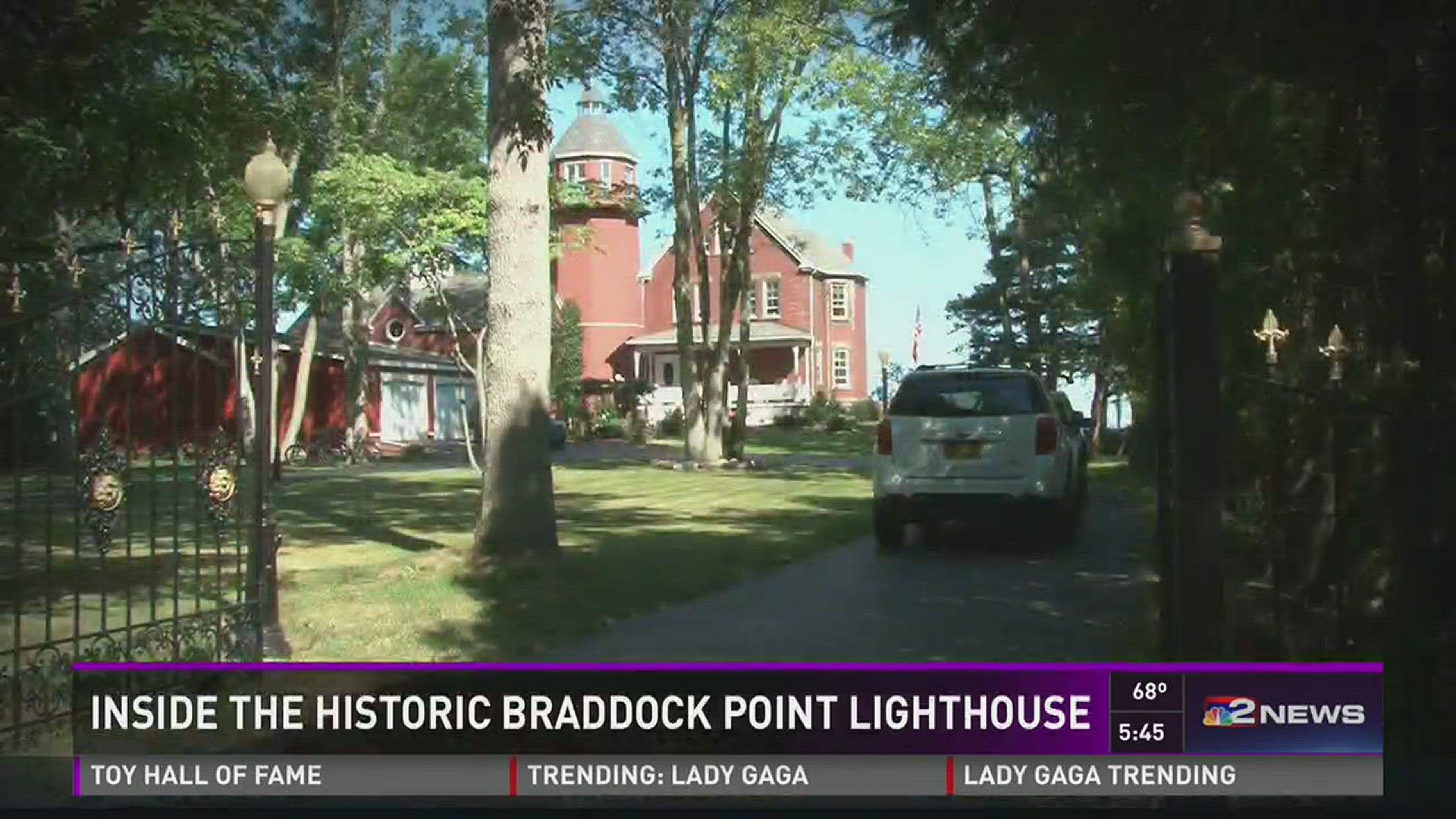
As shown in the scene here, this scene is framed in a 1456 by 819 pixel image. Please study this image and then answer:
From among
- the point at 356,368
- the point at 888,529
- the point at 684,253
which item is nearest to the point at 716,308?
the point at 356,368

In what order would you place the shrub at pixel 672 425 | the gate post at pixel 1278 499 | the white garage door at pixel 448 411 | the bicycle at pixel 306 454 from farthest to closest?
the shrub at pixel 672 425 → the white garage door at pixel 448 411 → the bicycle at pixel 306 454 → the gate post at pixel 1278 499

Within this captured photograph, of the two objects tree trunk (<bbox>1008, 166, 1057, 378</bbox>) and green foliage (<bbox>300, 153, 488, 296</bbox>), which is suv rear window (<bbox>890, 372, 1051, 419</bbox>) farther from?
tree trunk (<bbox>1008, 166, 1057, 378</bbox>)

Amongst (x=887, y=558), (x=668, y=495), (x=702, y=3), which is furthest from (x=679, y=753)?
(x=702, y=3)

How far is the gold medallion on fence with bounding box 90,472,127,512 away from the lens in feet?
21.5

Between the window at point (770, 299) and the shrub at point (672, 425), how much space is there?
11237 millimetres

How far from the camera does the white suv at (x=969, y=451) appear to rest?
1206 centimetres

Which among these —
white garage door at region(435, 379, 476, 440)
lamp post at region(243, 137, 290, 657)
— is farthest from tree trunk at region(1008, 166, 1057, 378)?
lamp post at region(243, 137, 290, 657)

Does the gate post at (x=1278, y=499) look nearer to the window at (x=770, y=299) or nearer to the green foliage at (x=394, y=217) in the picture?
the green foliage at (x=394, y=217)

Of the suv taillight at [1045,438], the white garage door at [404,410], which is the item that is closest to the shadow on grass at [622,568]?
the suv taillight at [1045,438]

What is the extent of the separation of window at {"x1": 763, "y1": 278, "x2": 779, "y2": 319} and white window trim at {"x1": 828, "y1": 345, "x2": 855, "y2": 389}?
321 cm

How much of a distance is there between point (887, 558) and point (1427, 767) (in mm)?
7381

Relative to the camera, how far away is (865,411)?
5506 cm

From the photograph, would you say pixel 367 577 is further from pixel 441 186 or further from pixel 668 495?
pixel 441 186

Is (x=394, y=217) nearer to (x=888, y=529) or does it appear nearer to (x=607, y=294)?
(x=888, y=529)
